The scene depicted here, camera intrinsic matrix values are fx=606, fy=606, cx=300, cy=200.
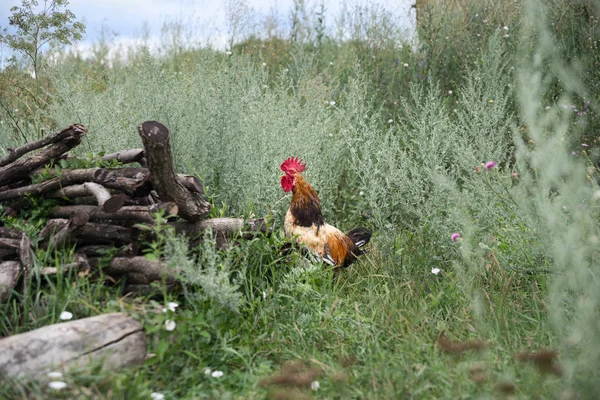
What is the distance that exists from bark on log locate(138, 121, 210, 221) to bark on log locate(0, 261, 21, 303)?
32.0 inches

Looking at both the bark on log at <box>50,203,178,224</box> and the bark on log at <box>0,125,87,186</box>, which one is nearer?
the bark on log at <box>50,203,178,224</box>

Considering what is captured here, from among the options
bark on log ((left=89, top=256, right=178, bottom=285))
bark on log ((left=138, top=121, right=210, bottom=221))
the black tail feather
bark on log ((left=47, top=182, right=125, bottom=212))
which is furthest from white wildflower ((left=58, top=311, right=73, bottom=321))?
the black tail feather

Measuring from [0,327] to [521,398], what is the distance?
2.37 m

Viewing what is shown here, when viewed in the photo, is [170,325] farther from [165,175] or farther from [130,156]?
[130,156]

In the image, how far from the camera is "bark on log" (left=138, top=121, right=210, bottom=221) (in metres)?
2.86

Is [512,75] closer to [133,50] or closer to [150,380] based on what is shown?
[150,380]

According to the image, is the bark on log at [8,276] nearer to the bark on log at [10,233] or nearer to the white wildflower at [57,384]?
the bark on log at [10,233]

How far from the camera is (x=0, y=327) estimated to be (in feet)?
9.56

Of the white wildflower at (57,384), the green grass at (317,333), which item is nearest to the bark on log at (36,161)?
the green grass at (317,333)

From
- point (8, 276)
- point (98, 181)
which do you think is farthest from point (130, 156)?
point (8, 276)

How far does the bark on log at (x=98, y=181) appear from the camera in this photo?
339cm

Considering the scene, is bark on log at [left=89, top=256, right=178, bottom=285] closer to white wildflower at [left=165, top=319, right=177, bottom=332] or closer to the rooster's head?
white wildflower at [left=165, top=319, right=177, bottom=332]

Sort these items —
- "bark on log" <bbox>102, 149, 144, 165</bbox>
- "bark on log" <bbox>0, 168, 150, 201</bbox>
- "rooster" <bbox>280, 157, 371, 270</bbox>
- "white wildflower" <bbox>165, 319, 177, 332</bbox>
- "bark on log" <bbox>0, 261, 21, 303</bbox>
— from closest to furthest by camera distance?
1. "white wildflower" <bbox>165, 319, 177, 332</bbox>
2. "bark on log" <bbox>0, 261, 21, 303</bbox>
3. "bark on log" <bbox>0, 168, 150, 201</bbox>
4. "bark on log" <bbox>102, 149, 144, 165</bbox>
5. "rooster" <bbox>280, 157, 371, 270</bbox>

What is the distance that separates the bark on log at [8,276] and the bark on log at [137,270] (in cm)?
36
